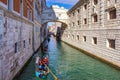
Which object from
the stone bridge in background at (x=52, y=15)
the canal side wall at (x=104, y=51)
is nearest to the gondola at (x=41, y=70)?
the canal side wall at (x=104, y=51)

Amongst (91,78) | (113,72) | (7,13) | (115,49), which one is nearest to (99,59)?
(115,49)

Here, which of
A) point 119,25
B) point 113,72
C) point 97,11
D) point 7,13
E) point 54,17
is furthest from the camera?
point 54,17

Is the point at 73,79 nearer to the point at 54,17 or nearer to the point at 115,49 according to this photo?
the point at 115,49

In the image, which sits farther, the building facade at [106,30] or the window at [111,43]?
the window at [111,43]

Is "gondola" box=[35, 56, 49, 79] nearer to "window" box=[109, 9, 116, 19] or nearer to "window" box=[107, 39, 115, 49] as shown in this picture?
"window" box=[107, 39, 115, 49]

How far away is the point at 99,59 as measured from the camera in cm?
1430

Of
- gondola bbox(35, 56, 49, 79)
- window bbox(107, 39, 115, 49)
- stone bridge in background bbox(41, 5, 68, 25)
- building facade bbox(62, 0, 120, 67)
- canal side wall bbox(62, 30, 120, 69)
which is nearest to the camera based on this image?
gondola bbox(35, 56, 49, 79)

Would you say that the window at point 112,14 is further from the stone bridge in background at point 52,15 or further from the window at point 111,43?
the stone bridge in background at point 52,15

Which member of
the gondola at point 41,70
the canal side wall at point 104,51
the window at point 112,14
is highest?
the window at point 112,14

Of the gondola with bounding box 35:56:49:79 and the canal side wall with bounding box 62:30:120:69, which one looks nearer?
the gondola with bounding box 35:56:49:79

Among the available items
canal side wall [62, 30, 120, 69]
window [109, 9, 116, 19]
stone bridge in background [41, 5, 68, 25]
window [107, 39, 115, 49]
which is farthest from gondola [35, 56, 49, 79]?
stone bridge in background [41, 5, 68, 25]

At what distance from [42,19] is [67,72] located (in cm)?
2345

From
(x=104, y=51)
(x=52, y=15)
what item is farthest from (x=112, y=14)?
(x=52, y=15)

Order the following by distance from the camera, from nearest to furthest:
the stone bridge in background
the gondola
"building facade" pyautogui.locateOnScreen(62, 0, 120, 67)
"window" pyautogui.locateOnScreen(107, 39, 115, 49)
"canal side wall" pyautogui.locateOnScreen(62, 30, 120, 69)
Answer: the gondola < "canal side wall" pyautogui.locateOnScreen(62, 30, 120, 69) < "building facade" pyautogui.locateOnScreen(62, 0, 120, 67) < "window" pyautogui.locateOnScreen(107, 39, 115, 49) < the stone bridge in background
